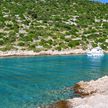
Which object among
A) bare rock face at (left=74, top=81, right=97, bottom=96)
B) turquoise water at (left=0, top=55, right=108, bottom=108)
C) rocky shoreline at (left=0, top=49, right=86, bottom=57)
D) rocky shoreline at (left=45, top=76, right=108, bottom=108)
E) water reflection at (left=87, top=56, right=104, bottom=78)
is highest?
rocky shoreline at (left=45, top=76, right=108, bottom=108)

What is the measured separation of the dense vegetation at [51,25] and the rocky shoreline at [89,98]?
173ft

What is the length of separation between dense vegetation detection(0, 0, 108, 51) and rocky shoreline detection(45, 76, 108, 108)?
52.8 meters

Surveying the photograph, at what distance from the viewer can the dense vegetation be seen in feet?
303

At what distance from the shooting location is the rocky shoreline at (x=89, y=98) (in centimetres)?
2426

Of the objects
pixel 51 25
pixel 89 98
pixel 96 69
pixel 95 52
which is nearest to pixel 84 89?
pixel 89 98

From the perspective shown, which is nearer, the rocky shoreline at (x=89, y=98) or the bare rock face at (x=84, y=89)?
the rocky shoreline at (x=89, y=98)

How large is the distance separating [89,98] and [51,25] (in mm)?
83790

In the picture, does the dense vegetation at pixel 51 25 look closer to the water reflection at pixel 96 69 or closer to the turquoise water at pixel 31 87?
the water reflection at pixel 96 69

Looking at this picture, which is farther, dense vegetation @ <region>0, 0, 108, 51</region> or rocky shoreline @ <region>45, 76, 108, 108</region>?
dense vegetation @ <region>0, 0, 108, 51</region>

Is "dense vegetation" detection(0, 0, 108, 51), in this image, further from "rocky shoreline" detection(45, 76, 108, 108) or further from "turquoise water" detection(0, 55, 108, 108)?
"rocky shoreline" detection(45, 76, 108, 108)

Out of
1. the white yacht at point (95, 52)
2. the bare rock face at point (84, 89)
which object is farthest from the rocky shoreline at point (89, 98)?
the white yacht at point (95, 52)

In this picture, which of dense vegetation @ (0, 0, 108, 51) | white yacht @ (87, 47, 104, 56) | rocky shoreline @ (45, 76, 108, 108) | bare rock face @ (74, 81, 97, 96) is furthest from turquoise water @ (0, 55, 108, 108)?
dense vegetation @ (0, 0, 108, 51)

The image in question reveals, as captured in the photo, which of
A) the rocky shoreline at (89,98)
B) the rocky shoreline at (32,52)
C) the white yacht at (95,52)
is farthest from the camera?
the white yacht at (95,52)

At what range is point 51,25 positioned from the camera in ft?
358
